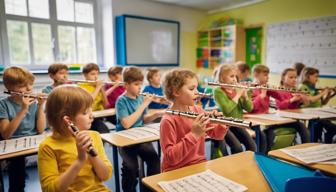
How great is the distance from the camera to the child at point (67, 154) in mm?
1076

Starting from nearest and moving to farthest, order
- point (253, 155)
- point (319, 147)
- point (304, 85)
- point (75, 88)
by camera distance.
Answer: point (75, 88)
point (253, 155)
point (319, 147)
point (304, 85)

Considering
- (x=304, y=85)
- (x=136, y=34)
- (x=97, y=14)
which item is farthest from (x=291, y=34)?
(x=97, y=14)

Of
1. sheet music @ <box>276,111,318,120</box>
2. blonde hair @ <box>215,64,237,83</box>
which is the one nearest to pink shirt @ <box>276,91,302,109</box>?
sheet music @ <box>276,111,318,120</box>

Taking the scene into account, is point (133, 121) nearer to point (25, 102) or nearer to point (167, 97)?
point (167, 97)

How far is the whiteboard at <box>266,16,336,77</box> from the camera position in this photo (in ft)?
14.3

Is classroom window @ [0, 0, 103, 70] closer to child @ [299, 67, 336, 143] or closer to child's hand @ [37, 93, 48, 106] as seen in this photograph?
child's hand @ [37, 93, 48, 106]

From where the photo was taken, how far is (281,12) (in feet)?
16.7

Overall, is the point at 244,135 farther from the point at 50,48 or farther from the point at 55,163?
the point at 50,48

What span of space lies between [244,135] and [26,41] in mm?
4186

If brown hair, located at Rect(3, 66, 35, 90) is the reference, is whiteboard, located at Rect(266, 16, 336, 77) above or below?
above

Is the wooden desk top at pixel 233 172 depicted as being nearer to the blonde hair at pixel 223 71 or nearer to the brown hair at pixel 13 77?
the blonde hair at pixel 223 71

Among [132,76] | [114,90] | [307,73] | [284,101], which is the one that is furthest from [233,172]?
[307,73]

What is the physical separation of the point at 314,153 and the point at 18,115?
6.66 feet

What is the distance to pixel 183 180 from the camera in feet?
3.57
